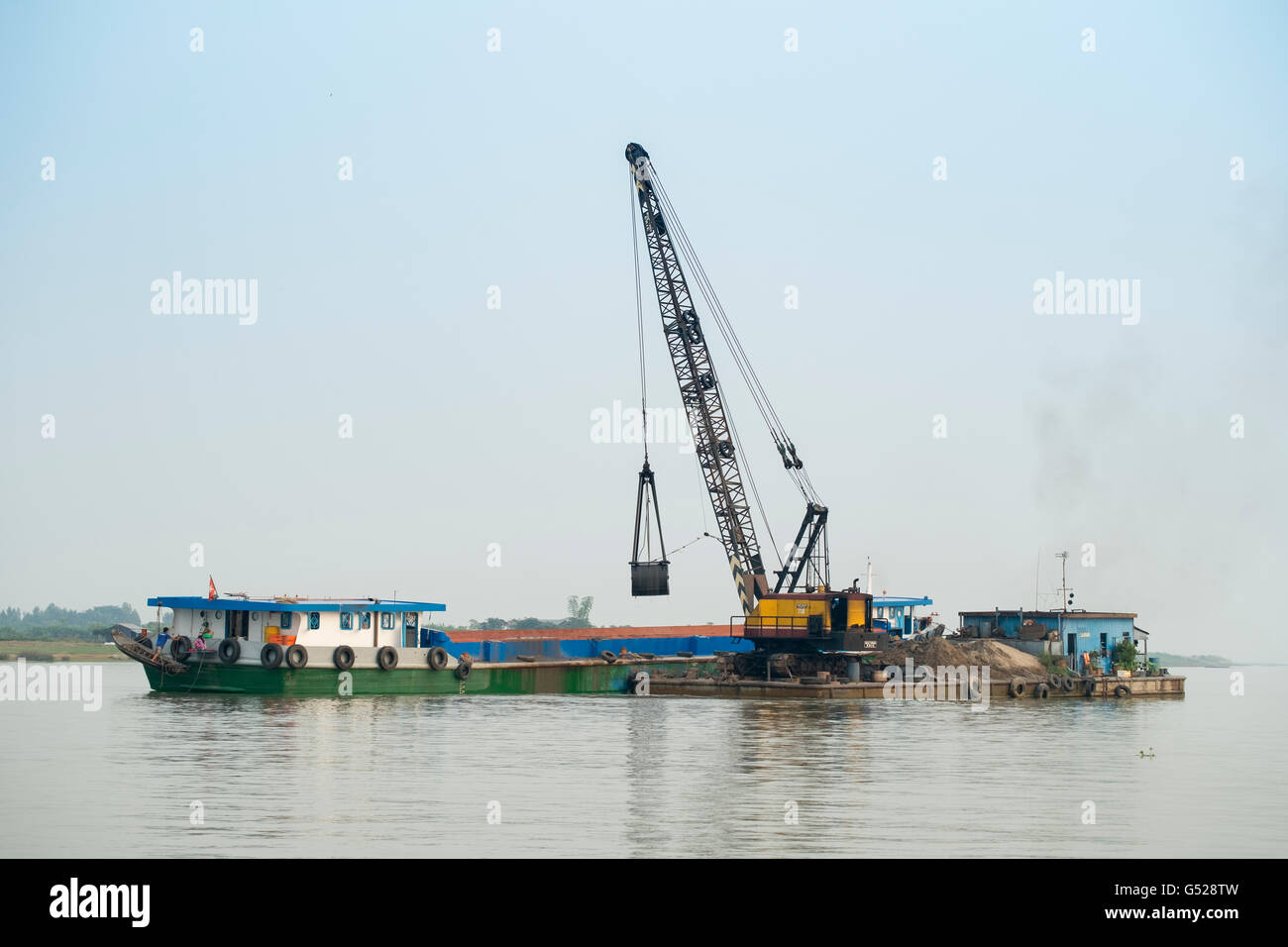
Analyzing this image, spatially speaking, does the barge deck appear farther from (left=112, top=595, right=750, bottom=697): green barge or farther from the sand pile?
(left=112, top=595, right=750, bottom=697): green barge

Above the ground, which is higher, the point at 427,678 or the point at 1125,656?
the point at 427,678

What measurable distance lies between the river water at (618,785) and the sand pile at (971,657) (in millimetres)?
15980

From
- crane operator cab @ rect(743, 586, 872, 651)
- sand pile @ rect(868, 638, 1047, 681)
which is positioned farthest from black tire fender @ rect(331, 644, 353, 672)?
sand pile @ rect(868, 638, 1047, 681)

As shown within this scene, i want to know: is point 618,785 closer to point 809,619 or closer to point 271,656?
point 271,656

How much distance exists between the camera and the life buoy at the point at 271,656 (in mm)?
58531

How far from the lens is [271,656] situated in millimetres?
58625

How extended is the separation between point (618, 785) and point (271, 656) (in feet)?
106

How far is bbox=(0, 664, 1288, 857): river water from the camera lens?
2355 centimetres

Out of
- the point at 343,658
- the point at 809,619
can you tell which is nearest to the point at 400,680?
the point at 343,658

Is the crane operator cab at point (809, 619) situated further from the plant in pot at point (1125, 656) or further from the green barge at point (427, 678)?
the plant in pot at point (1125, 656)

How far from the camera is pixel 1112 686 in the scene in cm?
7356
